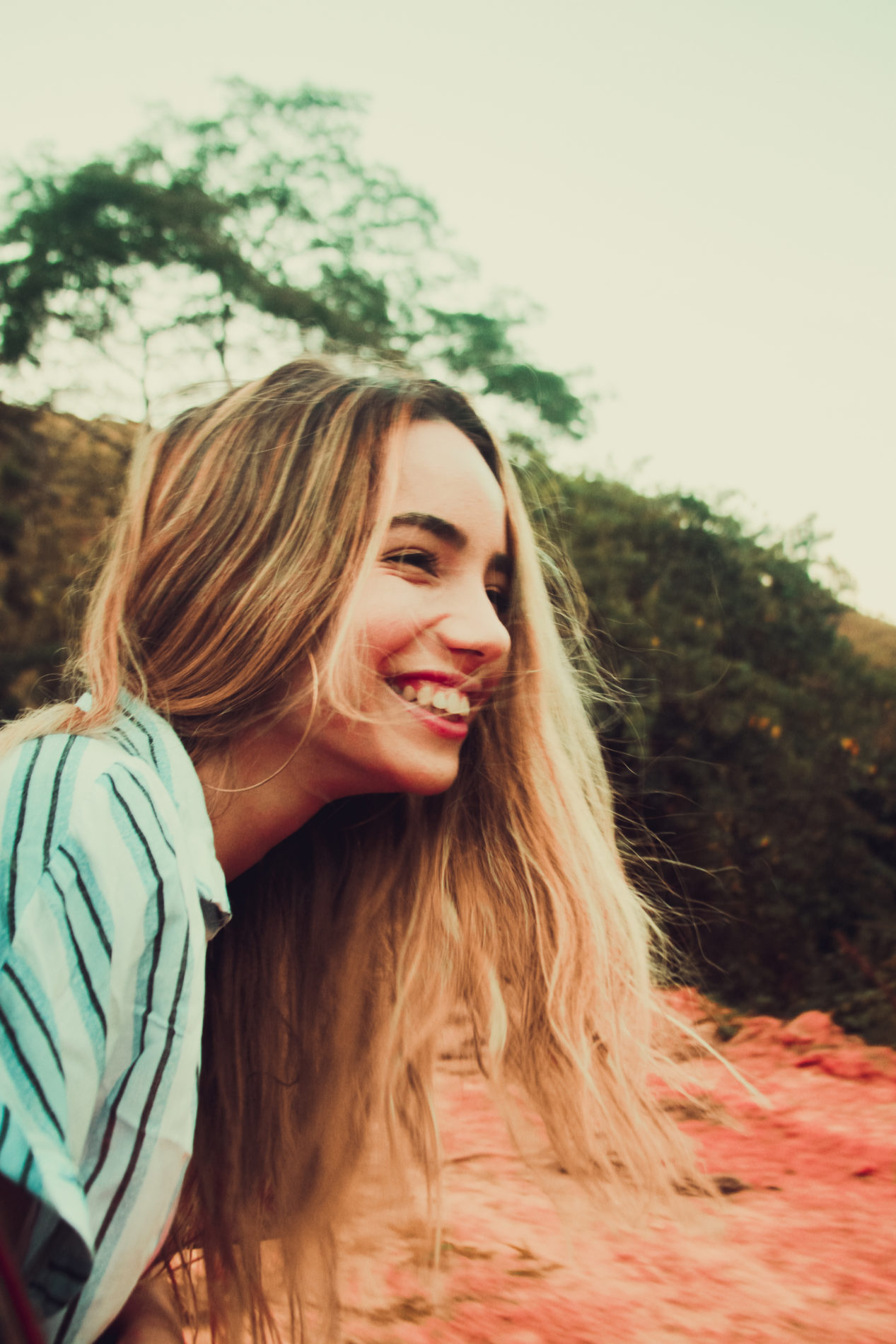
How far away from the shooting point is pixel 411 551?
5.87 feet

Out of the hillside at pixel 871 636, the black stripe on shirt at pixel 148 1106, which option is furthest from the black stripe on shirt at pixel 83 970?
the hillside at pixel 871 636

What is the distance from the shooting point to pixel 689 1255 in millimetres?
2660

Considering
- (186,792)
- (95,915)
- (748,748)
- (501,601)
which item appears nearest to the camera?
(95,915)

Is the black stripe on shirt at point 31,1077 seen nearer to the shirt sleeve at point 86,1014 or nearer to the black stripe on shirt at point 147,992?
the shirt sleeve at point 86,1014

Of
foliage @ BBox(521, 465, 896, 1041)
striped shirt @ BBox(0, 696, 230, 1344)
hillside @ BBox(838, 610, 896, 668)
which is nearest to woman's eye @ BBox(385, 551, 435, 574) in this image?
striped shirt @ BBox(0, 696, 230, 1344)

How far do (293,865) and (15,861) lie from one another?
1037 millimetres

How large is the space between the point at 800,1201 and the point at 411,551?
93.5 inches

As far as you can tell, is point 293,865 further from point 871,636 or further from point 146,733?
point 871,636

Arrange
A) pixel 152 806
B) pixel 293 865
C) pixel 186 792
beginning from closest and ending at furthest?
pixel 152 806 → pixel 186 792 → pixel 293 865

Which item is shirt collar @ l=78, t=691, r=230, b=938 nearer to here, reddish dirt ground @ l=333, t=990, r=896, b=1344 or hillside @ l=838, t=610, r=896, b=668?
reddish dirt ground @ l=333, t=990, r=896, b=1344

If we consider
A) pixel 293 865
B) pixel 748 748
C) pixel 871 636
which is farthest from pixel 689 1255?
pixel 871 636

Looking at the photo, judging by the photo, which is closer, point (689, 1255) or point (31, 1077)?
point (31, 1077)

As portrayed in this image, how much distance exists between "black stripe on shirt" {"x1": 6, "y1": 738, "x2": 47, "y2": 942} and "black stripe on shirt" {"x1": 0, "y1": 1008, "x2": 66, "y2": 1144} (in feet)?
0.34

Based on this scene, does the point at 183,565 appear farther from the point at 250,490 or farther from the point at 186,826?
the point at 186,826
